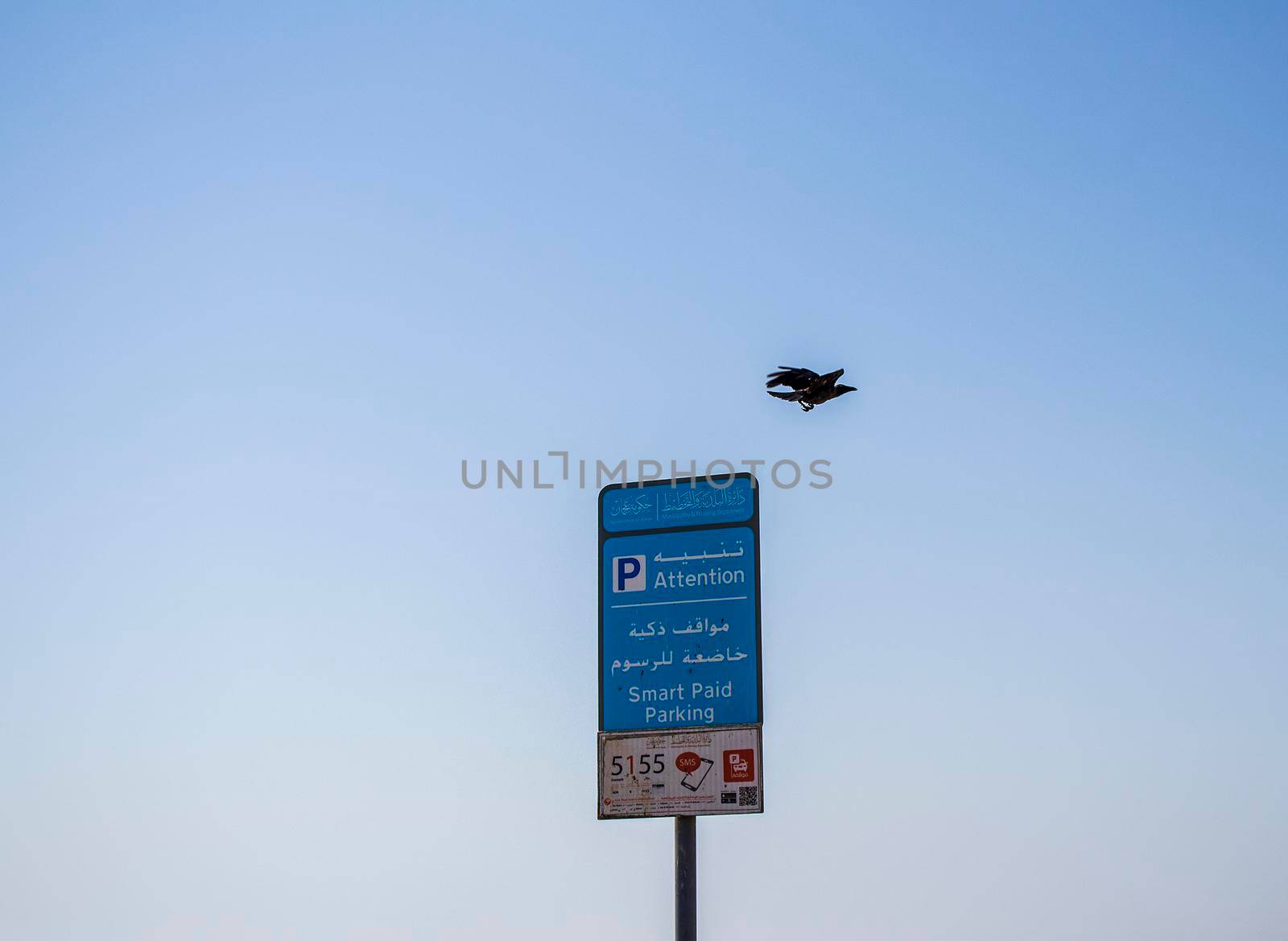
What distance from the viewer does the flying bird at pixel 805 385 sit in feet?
69.6

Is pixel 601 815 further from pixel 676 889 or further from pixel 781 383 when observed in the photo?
pixel 781 383

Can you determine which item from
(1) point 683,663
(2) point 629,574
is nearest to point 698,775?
(1) point 683,663

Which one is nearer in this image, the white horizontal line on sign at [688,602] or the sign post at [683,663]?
the sign post at [683,663]

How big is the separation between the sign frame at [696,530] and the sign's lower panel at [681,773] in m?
0.08

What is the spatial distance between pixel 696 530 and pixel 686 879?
3643 millimetres

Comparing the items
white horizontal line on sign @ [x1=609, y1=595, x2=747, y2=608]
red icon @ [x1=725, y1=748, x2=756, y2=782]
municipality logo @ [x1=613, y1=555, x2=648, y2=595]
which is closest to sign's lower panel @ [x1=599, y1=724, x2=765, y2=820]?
red icon @ [x1=725, y1=748, x2=756, y2=782]

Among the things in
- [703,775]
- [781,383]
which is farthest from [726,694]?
[781,383]

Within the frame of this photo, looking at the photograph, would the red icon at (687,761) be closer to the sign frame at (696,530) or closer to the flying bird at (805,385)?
the sign frame at (696,530)

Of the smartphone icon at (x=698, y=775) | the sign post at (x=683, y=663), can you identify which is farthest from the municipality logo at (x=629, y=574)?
the smartphone icon at (x=698, y=775)

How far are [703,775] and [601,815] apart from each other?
1196 millimetres

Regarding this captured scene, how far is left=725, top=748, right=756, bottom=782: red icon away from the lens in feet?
57.4

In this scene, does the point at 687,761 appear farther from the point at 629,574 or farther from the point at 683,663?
the point at 629,574

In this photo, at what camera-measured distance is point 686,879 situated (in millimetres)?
17281

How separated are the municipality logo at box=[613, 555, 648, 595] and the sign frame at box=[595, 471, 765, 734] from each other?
177mm
